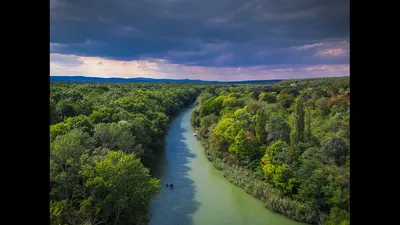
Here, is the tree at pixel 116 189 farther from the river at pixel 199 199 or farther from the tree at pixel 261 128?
the tree at pixel 261 128

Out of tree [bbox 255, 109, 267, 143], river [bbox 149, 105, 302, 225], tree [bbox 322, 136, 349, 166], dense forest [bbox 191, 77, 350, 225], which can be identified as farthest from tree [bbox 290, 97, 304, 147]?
river [bbox 149, 105, 302, 225]

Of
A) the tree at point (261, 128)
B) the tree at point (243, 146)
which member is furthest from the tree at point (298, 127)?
the tree at point (261, 128)

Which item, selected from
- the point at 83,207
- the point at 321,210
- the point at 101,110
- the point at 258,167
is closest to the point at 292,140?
the point at 258,167

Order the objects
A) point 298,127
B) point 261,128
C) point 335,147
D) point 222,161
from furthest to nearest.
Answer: point 222,161 < point 261,128 < point 298,127 < point 335,147

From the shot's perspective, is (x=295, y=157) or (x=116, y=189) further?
(x=295, y=157)

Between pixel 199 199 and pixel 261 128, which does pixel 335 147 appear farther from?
pixel 261 128

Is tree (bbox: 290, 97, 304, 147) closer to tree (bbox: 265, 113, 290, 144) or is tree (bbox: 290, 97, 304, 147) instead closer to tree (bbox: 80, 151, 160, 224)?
tree (bbox: 265, 113, 290, 144)

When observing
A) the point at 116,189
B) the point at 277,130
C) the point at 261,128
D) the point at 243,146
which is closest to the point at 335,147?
the point at 277,130
